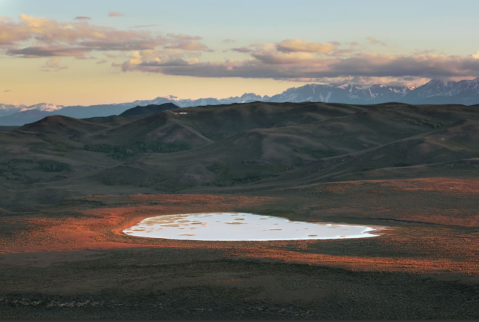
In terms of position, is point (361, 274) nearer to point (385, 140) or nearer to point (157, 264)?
point (157, 264)

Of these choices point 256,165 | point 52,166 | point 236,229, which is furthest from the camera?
point 52,166

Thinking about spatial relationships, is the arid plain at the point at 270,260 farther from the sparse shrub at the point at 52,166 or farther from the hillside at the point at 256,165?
the sparse shrub at the point at 52,166

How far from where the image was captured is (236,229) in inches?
2778

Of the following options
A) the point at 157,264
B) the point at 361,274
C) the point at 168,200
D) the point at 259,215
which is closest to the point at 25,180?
the point at 168,200

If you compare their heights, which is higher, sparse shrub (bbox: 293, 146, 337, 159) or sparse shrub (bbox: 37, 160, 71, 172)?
sparse shrub (bbox: 293, 146, 337, 159)

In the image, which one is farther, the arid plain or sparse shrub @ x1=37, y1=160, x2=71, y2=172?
sparse shrub @ x1=37, y1=160, x2=71, y2=172

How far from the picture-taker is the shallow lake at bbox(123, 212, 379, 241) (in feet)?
213

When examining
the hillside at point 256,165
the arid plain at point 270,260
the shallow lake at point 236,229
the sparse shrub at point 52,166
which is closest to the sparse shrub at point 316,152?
the hillside at point 256,165

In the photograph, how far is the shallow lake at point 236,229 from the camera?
64938 mm

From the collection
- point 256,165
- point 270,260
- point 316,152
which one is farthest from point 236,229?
point 316,152

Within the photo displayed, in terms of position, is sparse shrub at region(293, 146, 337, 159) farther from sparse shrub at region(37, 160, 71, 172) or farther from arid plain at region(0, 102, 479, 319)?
sparse shrub at region(37, 160, 71, 172)

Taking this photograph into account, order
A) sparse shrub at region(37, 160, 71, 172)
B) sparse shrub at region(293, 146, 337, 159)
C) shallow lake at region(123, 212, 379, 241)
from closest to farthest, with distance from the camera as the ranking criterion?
shallow lake at region(123, 212, 379, 241)
sparse shrub at region(293, 146, 337, 159)
sparse shrub at region(37, 160, 71, 172)

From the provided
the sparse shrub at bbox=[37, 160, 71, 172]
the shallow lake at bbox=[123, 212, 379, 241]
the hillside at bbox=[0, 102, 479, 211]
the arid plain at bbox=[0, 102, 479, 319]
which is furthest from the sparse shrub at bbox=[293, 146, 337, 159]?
the shallow lake at bbox=[123, 212, 379, 241]

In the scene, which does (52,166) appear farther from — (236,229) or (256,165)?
(236,229)
